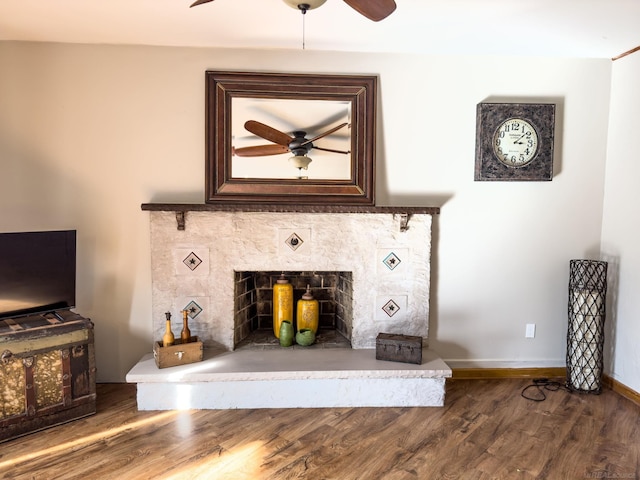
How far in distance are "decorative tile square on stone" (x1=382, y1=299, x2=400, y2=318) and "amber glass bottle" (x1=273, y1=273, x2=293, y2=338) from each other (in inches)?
27.6

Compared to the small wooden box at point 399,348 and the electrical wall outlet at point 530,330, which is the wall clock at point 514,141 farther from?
the small wooden box at point 399,348

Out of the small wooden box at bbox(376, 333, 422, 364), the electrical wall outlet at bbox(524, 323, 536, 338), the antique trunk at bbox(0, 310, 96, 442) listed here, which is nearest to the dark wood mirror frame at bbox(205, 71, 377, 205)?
the small wooden box at bbox(376, 333, 422, 364)

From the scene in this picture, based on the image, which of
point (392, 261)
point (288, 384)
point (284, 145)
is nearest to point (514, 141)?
point (392, 261)

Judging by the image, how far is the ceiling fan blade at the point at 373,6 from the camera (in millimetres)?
1892

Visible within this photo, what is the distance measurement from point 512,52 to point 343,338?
2371 mm

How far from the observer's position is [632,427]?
9.14 ft

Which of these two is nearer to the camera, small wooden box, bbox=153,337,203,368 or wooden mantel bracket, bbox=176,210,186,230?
small wooden box, bbox=153,337,203,368

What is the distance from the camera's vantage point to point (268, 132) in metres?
3.16

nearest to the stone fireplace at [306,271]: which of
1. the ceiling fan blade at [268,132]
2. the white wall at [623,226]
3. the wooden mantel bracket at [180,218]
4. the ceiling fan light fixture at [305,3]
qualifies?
the wooden mantel bracket at [180,218]

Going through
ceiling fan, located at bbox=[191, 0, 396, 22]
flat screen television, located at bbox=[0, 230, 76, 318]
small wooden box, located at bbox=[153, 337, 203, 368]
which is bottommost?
small wooden box, located at bbox=[153, 337, 203, 368]

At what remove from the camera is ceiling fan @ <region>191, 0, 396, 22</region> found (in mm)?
1796

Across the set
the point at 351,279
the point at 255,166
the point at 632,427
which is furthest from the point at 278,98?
the point at 632,427

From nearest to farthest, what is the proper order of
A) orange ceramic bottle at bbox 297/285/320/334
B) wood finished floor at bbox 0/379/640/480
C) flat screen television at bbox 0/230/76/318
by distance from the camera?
wood finished floor at bbox 0/379/640/480
flat screen television at bbox 0/230/76/318
orange ceramic bottle at bbox 297/285/320/334

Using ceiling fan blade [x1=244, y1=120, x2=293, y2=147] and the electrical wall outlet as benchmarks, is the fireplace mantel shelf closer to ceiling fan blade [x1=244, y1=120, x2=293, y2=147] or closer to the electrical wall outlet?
ceiling fan blade [x1=244, y1=120, x2=293, y2=147]
